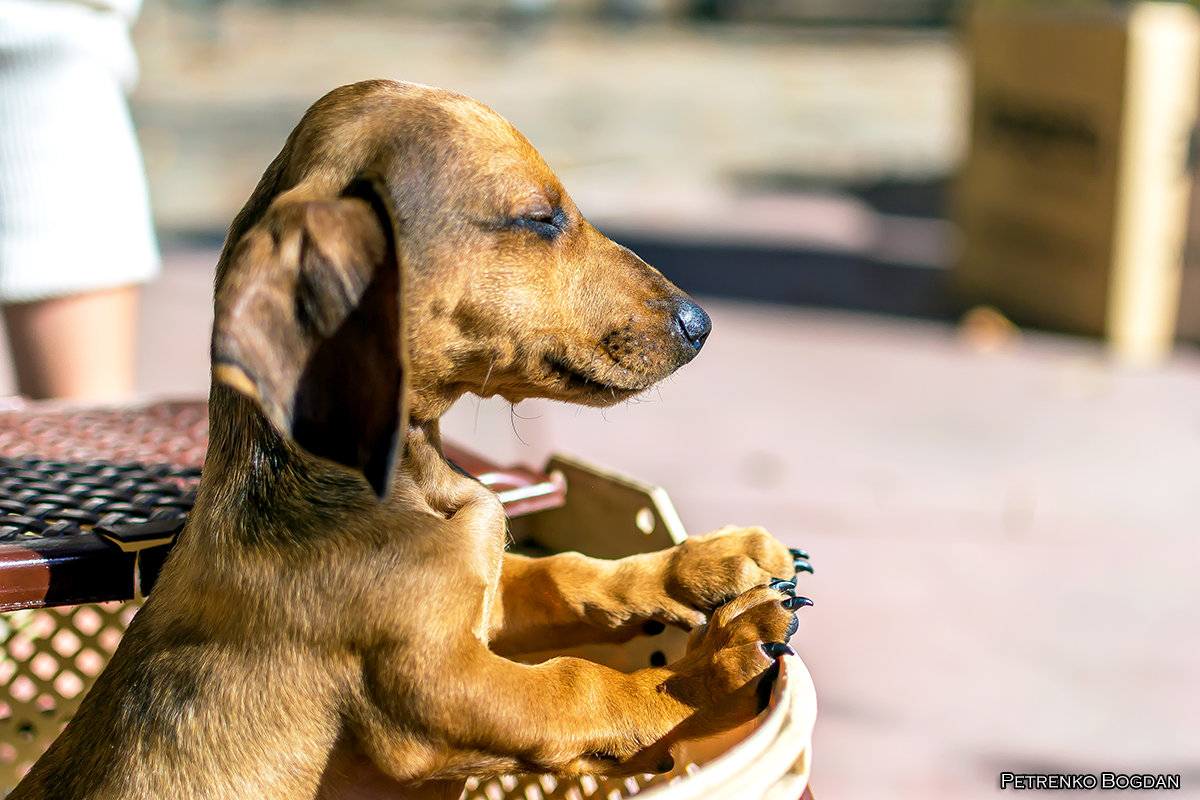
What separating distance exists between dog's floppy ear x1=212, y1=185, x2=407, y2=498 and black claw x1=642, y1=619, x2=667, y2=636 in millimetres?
717

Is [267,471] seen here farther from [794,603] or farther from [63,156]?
[63,156]

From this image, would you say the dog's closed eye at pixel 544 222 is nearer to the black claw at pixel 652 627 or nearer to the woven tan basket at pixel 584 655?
the woven tan basket at pixel 584 655

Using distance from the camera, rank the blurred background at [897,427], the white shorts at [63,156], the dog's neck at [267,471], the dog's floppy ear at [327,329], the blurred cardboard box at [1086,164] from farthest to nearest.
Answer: the blurred cardboard box at [1086,164], the blurred background at [897,427], the white shorts at [63,156], the dog's neck at [267,471], the dog's floppy ear at [327,329]

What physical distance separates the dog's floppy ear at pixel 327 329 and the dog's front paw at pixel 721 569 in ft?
2.16

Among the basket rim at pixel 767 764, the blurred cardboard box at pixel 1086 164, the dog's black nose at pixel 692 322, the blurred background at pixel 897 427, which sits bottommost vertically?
the blurred background at pixel 897 427

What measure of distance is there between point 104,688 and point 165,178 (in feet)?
31.7

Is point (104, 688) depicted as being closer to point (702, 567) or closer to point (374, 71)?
point (702, 567)

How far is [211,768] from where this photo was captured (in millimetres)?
1744

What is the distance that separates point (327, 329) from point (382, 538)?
352 millimetres

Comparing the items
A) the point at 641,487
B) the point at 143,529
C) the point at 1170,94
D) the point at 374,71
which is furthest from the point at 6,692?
the point at 374,71

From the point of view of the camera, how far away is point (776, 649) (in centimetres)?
175

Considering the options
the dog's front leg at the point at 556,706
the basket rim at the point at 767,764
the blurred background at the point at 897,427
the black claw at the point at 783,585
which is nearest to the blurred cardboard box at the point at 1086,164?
the blurred background at the point at 897,427

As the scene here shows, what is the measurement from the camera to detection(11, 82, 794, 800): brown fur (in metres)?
1.55

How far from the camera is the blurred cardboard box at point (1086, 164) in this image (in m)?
5.93
